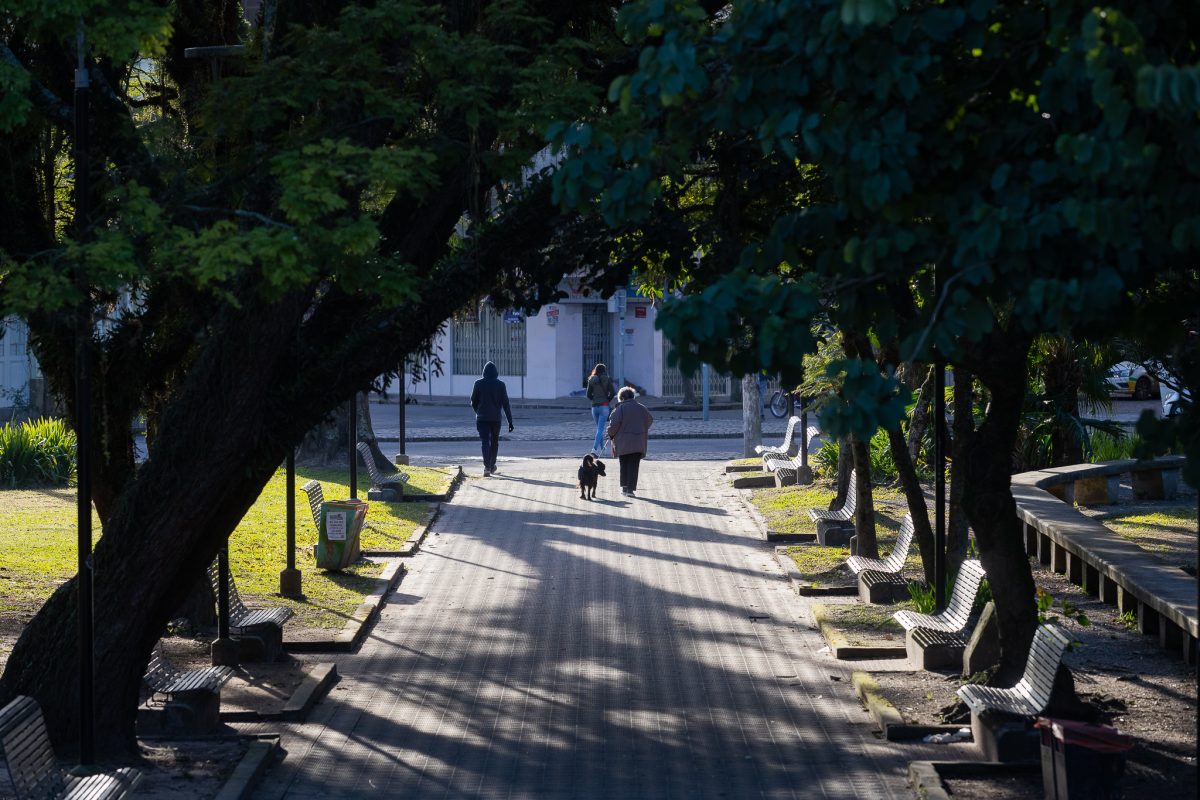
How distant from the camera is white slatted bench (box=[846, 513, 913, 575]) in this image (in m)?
13.2

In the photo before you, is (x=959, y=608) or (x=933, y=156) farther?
(x=959, y=608)

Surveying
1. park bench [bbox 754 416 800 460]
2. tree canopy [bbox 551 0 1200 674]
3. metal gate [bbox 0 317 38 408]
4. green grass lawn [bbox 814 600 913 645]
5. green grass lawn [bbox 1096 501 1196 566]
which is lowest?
green grass lawn [bbox 814 600 913 645]

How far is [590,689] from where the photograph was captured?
35.1 ft

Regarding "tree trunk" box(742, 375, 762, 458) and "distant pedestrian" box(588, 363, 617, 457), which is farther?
"distant pedestrian" box(588, 363, 617, 457)

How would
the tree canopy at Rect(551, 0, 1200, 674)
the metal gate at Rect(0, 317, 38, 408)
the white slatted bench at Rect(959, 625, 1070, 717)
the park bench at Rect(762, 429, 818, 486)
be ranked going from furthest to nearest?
the metal gate at Rect(0, 317, 38, 408) < the park bench at Rect(762, 429, 818, 486) < the white slatted bench at Rect(959, 625, 1070, 717) < the tree canopy at Rect(551, 0, 1200, 674)

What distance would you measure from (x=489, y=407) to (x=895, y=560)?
37.2ft

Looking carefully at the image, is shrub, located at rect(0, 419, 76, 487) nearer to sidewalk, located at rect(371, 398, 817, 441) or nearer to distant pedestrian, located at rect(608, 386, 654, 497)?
distant pedestrian, located at rect(608, 386, 654, 497)

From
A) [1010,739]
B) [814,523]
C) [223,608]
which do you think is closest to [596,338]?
[814,523]

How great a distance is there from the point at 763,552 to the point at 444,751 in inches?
320

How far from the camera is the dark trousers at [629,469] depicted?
21.6 metres

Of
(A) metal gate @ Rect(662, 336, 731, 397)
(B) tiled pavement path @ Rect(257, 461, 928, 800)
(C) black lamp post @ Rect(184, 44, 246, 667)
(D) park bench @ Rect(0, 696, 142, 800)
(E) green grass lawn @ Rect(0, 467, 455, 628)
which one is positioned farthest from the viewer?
(A) metal gate @ Rect(662, 336, 731, 397)

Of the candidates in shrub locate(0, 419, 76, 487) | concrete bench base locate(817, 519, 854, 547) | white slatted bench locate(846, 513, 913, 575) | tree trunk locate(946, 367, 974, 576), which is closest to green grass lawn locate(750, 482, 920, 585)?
concrete bench base locate(817, 519, 854, 547)

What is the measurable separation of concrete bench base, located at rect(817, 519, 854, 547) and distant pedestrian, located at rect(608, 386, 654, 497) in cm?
481

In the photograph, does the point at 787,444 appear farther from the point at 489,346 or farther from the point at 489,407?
the point at 489,346
